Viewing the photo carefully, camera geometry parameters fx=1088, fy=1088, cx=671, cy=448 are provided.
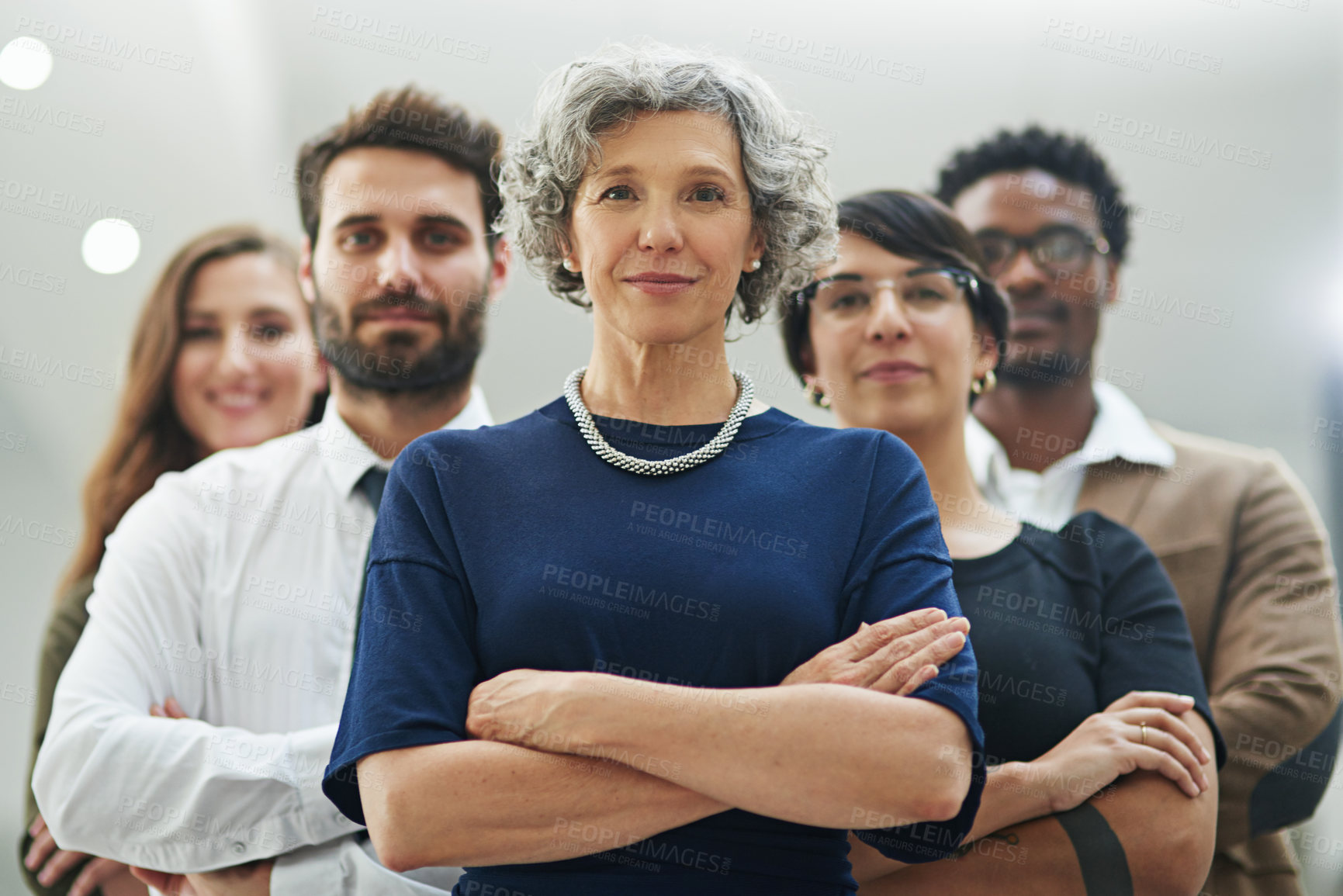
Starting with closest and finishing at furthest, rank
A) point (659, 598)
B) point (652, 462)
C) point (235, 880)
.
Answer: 1. point (659, 598)
2. point (652, 462)
3. point (235, 880)

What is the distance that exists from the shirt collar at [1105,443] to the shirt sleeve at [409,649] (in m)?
1.85

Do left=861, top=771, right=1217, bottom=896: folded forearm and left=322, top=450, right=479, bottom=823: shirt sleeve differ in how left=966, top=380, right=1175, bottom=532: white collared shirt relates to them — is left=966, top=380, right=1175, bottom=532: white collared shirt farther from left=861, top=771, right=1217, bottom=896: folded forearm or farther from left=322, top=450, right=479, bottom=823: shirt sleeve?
left=322, top=450, right=479, bottom=823: shirt sleeve

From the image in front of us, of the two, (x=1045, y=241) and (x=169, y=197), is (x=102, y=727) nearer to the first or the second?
(x=169, y=197)

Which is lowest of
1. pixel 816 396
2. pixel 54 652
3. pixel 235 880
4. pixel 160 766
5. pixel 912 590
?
pixel 235 880

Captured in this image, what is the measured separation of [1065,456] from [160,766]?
8.69 ft

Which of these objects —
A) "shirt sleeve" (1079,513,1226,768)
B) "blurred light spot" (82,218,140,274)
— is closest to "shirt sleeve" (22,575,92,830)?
"blurred light spot" (82,218,140,274)

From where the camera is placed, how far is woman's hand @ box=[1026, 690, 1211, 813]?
2.58m

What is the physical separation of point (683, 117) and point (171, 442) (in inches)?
79.3

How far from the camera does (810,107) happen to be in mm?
3555

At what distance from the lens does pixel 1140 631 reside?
2.82 metres

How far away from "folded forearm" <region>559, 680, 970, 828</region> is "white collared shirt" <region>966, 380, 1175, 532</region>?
1592 millimetres

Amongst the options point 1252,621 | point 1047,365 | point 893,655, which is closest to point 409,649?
point 893,655

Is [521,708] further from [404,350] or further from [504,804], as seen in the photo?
[404,350]

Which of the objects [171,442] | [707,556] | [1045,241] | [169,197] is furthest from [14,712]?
[1045,241]
